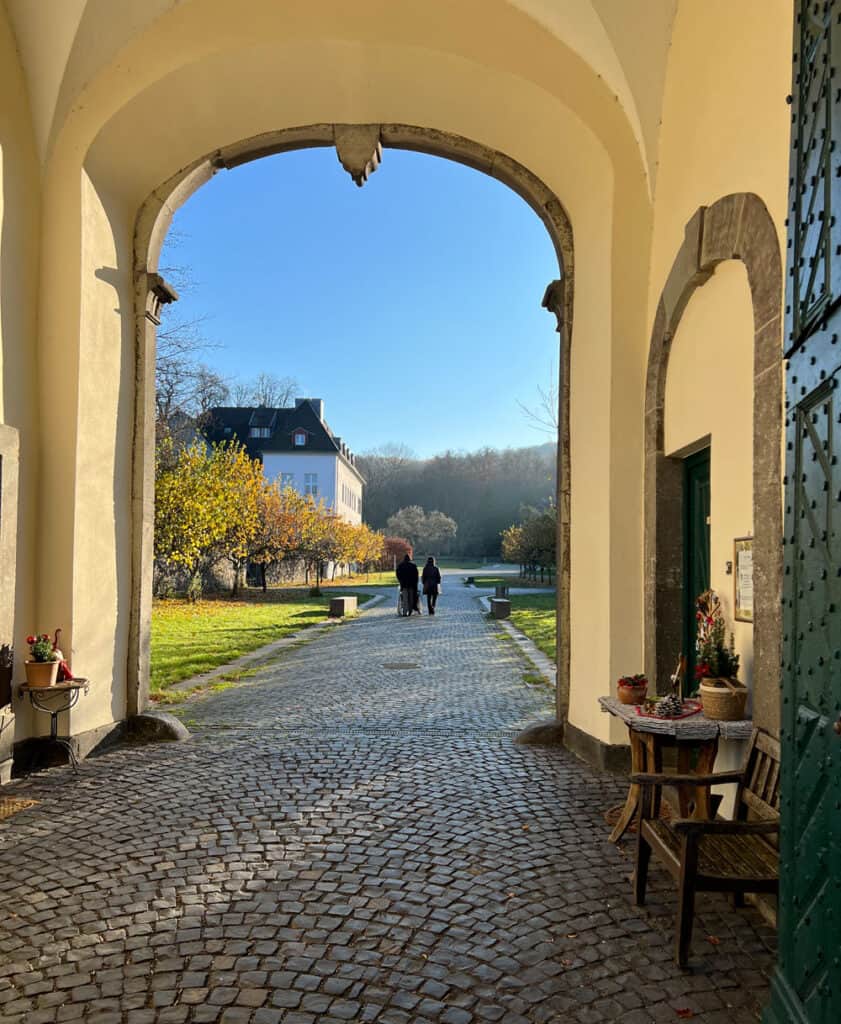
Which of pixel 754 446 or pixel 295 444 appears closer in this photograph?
pixel 754 446

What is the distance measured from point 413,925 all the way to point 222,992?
2.99 feet

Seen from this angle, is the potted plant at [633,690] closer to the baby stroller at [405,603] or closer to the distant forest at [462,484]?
the baby stroller at [405,603]

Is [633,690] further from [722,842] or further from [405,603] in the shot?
[405,603]

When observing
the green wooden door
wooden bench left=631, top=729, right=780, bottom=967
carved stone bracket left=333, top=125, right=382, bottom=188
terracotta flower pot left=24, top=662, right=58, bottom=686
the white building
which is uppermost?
the white building

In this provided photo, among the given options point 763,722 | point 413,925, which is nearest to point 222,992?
point 413,925

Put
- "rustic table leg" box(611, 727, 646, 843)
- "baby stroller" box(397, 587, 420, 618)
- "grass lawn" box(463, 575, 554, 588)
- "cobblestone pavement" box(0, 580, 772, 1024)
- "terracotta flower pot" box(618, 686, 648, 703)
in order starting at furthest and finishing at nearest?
"grass lawn" box(463, 575, 554, 588), "baby stroller" box(397, 587, 420, 618), "terracotta flower pot" box(618, 686, 648, 703), "rustic table leg" box(611, 727, 646, 843), "cobblestone pavement" box(0, 580, 772, 1024)

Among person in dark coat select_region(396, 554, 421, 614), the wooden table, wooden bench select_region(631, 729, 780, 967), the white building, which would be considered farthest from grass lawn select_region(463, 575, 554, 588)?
wooden bench select_region(631, 729, 780, 967)

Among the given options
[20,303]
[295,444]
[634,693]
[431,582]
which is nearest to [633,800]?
[634,693]

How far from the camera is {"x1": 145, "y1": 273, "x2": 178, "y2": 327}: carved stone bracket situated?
22.8 ft

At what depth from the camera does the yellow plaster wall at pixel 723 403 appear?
4.42 metres

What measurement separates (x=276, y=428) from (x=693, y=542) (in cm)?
5226

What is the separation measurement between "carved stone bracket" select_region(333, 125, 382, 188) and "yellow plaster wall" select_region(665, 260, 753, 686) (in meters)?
A: 3.48

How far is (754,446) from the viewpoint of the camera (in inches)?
155

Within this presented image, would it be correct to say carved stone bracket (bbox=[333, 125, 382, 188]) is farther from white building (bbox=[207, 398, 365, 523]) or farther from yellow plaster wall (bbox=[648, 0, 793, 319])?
white building (bbox=[207, 398, 365, 523])
